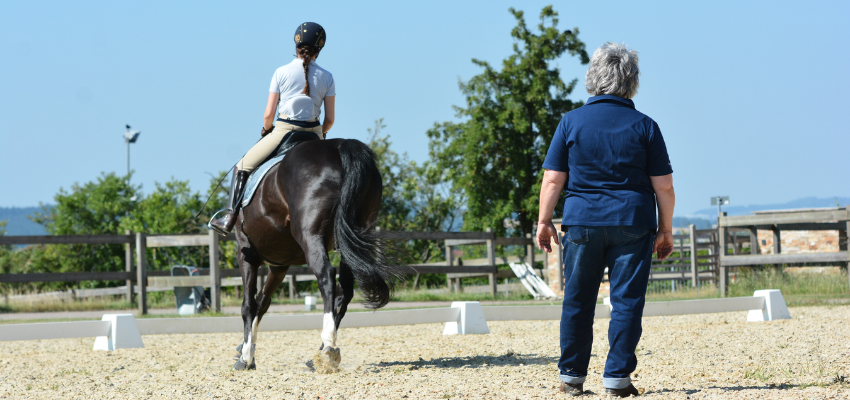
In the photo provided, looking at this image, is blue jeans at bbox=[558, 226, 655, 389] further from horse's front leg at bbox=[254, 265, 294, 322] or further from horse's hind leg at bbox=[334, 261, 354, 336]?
horse's front leg at bbox=[254, 265, 294, 322]

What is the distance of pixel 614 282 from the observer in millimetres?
3764

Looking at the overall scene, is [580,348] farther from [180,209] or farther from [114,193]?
[114,193]

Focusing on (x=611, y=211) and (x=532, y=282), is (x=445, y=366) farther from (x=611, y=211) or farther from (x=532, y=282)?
(x=532, y=282)

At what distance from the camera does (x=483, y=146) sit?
75.2 feet

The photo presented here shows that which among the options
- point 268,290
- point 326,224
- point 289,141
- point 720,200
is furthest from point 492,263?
point 720,200

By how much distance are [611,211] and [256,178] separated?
3170mm

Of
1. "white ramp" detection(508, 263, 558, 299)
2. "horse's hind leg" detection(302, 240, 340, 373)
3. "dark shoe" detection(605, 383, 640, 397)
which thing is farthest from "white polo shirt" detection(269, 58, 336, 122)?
"white ramp" detection(508, 263, 558, 299)

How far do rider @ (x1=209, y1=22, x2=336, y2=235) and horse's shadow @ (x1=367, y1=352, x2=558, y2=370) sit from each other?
70.2 inches

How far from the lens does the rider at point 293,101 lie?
605 centimetres

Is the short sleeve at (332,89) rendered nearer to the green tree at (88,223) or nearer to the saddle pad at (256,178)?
the saddle pad at (256,178)

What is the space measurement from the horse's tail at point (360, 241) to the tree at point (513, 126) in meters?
17.3

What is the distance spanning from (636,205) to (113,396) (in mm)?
3070

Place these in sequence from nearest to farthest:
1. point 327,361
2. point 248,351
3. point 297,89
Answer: point 327,361 < point 248,351 < point 297,89

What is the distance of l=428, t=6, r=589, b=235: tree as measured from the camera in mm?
22625
